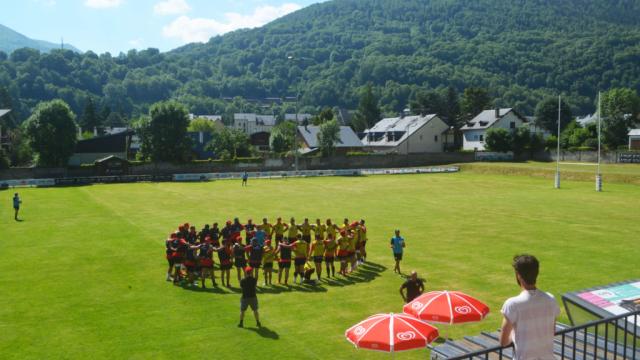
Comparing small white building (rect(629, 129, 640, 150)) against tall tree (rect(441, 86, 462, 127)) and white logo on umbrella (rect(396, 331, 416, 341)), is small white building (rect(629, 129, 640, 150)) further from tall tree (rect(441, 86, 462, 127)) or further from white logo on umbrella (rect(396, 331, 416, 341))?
white logo on umbrella (rect(396, 331, 416, 341))

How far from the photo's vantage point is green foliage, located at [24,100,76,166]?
68.1m

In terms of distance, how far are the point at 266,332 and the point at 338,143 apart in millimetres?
83881

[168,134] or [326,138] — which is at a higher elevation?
[168,134]

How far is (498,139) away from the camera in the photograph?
3403 inches

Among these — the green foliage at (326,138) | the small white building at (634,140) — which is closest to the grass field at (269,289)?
the green foliage at (326,138)

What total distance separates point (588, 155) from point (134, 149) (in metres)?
82.2

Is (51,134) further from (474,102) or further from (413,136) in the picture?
(474,102)

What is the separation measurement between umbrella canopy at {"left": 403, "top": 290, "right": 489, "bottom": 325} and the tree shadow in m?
3.85

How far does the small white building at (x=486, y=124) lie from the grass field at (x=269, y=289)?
52763 millimetres

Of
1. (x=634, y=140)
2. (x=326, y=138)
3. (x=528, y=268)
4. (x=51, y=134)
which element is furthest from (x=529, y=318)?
(x=634, y=140)

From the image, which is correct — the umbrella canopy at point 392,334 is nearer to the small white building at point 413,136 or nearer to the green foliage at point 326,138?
the green foliage at point 326,138

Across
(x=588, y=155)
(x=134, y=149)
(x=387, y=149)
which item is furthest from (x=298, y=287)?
(x=134, y=149)

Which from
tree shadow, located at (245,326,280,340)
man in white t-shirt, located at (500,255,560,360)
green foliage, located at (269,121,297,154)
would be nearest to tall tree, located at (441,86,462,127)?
green foliage, located at (269,121,297,154)

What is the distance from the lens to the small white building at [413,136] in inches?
3841
